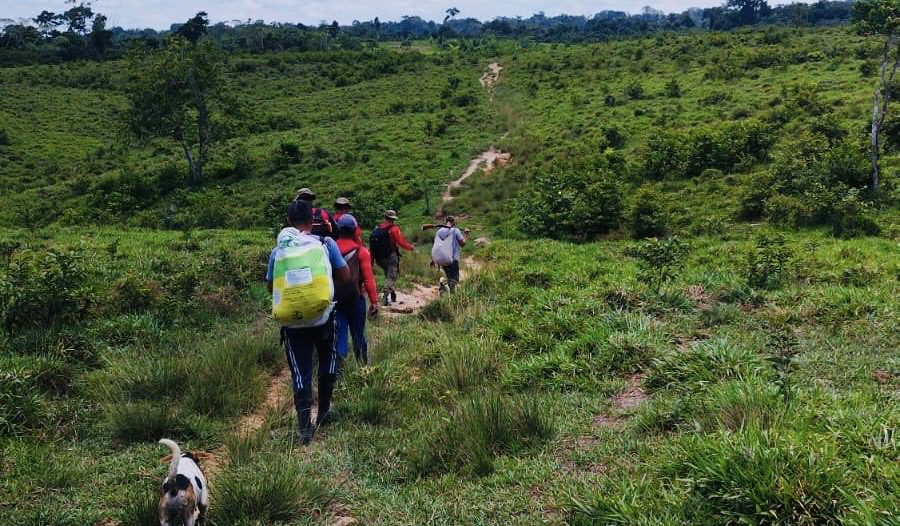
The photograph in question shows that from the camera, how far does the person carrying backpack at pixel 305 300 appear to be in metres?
4.54

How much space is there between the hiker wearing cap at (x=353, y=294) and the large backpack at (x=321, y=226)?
0.09m

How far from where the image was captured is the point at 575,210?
1559 cm

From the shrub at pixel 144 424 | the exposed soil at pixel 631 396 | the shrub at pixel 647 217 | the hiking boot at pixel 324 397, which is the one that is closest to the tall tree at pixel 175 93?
the shrub at pixel 647 217

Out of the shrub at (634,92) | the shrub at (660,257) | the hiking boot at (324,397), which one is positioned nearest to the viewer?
the hiking boot at (324,397)

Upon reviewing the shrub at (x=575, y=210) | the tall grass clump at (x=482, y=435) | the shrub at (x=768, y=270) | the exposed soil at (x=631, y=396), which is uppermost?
the tall grass clump at (x=482, y=435)

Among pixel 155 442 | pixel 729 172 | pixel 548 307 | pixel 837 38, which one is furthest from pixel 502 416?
pixel 837 38

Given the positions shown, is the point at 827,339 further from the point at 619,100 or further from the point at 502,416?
the point at 619,100

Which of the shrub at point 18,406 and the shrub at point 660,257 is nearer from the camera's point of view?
the shrub at point 18,406

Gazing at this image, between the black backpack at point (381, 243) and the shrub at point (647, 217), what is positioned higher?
the black backpack at point (381, 243)

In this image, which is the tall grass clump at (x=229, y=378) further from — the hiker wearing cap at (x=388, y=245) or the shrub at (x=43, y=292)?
the hiker wearing cap at (x=388, y=245)

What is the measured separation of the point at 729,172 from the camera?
58.9 feet

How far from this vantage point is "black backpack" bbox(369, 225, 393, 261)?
9273 millimetres

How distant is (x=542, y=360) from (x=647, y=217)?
376 inches

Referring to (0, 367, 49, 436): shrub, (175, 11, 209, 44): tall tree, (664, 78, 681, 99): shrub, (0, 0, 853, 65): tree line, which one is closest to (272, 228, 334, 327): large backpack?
(0, 367, 49, 436): shrub
